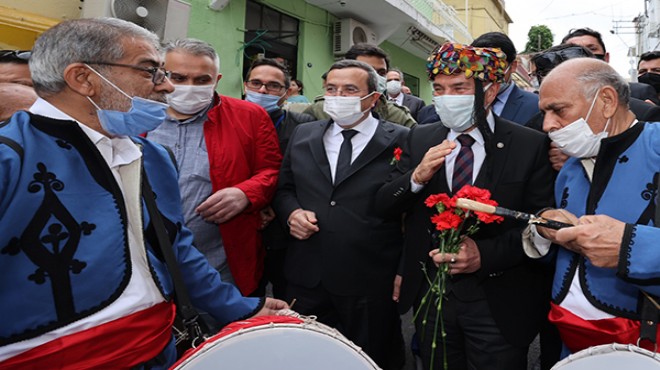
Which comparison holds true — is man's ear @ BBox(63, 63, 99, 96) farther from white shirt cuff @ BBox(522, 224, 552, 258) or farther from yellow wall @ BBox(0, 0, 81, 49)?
yellow wall @ BBox(0, 0, 81, 49)

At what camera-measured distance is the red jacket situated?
289cm

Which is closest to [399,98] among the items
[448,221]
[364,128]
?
[364,128]

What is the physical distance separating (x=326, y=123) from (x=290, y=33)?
697cm

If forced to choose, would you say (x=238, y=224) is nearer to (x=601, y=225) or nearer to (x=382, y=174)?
(x=382, y=174)

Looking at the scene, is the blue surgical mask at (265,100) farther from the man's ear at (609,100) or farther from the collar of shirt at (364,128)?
the man's ear at (609,100)

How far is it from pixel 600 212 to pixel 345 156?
1.48 meters

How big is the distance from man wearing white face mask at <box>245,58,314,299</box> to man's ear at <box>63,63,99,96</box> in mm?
1725

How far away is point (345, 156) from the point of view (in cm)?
291

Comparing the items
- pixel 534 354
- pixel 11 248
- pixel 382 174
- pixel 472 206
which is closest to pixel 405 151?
pixel 382 174

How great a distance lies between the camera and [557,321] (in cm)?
193

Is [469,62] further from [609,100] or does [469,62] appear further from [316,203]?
[316,203]

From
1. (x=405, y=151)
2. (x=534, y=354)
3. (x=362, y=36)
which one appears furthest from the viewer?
(x=362, y=36)

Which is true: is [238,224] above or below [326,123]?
below

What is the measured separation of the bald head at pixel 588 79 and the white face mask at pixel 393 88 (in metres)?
3.70
